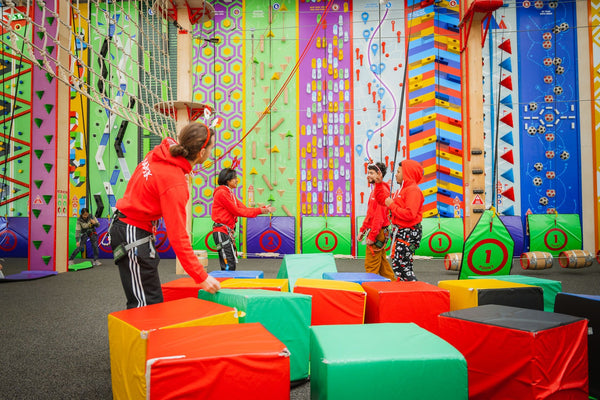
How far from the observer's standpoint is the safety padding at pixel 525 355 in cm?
121

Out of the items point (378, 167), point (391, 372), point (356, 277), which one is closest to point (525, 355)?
point (391, 372)

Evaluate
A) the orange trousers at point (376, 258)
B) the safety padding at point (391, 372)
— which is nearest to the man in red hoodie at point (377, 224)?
the orange trousers at point (376, 258)

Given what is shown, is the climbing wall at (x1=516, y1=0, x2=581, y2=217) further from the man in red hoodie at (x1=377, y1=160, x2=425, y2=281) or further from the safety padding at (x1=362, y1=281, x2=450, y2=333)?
the safety padding at (x1=362, y1=281, x2=450, y2=333)

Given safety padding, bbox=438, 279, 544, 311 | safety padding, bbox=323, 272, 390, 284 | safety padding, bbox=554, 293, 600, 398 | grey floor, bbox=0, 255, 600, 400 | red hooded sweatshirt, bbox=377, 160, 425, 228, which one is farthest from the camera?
red hooded sweatshirt, bbox=377, 160, 425, 228

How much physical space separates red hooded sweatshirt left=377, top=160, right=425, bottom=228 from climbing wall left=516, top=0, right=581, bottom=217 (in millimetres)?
A: 5170

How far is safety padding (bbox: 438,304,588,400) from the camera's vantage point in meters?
1.21

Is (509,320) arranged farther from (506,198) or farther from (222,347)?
(506,198)

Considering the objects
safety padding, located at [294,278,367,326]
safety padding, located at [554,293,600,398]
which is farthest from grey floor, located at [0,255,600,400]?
safety padding, located at [554,293,600,398]

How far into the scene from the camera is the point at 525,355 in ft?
4.00

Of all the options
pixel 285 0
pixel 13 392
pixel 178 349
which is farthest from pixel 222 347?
pixel 285 0

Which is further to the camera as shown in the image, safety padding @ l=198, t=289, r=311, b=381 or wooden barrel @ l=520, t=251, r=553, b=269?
wooden barrel @ l=520, t=251, r=553, b=269

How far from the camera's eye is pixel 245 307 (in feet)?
5.32

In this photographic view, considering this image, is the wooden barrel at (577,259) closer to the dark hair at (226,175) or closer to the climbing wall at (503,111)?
the climbing wall at (503,111)

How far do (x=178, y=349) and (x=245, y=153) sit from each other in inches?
271
